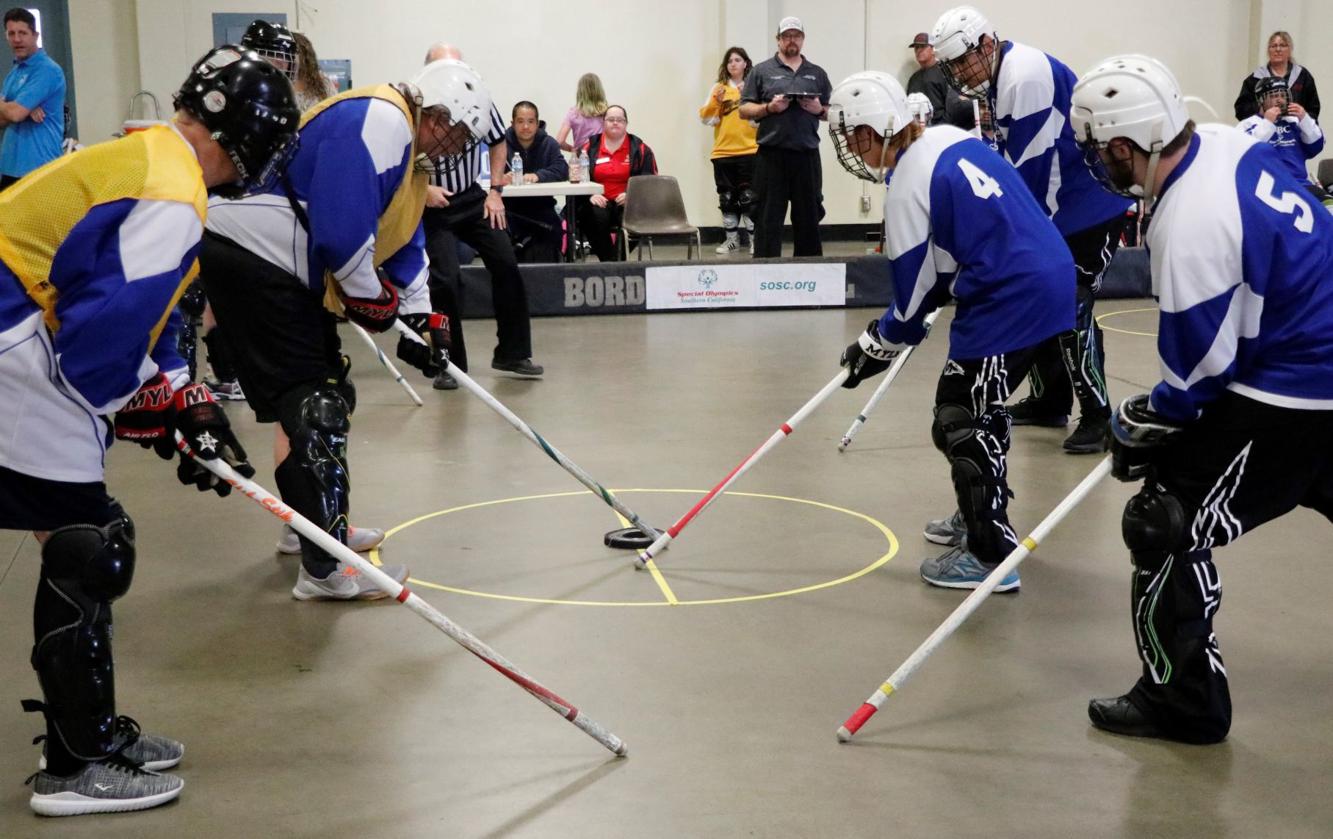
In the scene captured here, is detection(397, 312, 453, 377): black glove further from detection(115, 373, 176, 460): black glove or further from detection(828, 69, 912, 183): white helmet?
detection(115, 373, 176, 460): black glove

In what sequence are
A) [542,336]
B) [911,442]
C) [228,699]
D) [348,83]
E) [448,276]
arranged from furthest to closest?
1. [348,83]
2. [542,336]
3. [448,276]
4. [911,442]
5. [228,699]

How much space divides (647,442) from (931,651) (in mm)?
2979

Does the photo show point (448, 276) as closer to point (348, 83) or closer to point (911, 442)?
point (911, 442)

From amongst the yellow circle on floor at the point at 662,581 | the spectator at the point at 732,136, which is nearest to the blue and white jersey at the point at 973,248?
the yellow circle on floor at the point at 662,581

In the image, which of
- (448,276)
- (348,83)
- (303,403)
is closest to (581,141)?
(348,83)

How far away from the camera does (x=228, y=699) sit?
3.30 m

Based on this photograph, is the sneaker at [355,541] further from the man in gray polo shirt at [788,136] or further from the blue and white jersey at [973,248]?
the man in gray polo shirt at [788,136]

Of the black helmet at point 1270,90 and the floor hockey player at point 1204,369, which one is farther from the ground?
the black helmet at point 1270,90

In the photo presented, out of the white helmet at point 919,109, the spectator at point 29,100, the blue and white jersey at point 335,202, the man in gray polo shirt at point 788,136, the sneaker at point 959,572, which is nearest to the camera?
the blue and white jersey at point 335,202

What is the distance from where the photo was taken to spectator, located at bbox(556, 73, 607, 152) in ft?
39.3

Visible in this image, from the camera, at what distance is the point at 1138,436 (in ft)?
9.57

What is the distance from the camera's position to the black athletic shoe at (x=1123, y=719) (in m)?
3.06

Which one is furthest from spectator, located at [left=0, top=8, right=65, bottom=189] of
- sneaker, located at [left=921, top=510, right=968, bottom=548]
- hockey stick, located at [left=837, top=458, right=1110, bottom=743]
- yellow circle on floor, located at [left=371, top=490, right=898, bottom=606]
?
hockey stick, located at [left=837, top=458, right=1110, bottom=743]

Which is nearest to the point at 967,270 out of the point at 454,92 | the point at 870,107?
the point at 870,107
